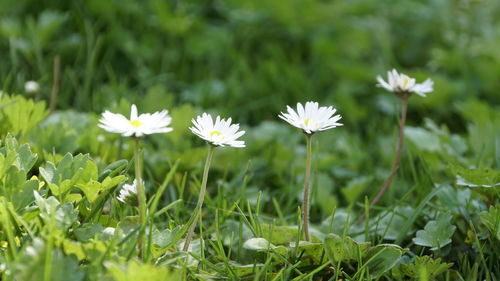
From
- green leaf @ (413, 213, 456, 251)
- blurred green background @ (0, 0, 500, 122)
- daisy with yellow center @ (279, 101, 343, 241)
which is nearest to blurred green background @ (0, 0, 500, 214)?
blurred green background @ (0, 0, 500, 122)

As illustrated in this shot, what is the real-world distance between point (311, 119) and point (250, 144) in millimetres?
967

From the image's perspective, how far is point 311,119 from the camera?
5.03 ft

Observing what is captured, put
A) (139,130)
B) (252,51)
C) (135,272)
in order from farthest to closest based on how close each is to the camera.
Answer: (252,51)
(139,130)
(135,272)

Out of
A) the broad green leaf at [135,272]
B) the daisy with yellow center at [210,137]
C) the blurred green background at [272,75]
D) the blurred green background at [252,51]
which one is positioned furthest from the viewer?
the blurred green background at [252,51]

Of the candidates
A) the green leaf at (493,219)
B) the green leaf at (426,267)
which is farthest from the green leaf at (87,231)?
the green leaf at (493,219)

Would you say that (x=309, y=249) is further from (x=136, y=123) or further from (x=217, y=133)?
(x=136, y=123)

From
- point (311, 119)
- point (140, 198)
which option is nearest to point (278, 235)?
point (311, 119)

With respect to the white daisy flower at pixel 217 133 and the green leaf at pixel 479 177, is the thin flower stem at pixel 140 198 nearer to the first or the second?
the white daisy flower at pixel 217 133

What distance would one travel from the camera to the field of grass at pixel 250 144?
1.44 meters

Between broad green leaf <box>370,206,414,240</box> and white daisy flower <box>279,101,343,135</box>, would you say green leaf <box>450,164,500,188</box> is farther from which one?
white daisy flower <box>279,101,343,135</box>

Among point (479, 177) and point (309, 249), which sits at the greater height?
point (479, 177)

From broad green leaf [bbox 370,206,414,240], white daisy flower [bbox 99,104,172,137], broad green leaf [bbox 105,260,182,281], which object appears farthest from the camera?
broad green leaf [bbox 370,206,414,240]

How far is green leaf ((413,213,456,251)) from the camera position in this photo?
1675 millimetres

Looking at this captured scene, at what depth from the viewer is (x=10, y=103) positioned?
1864 millimetres
